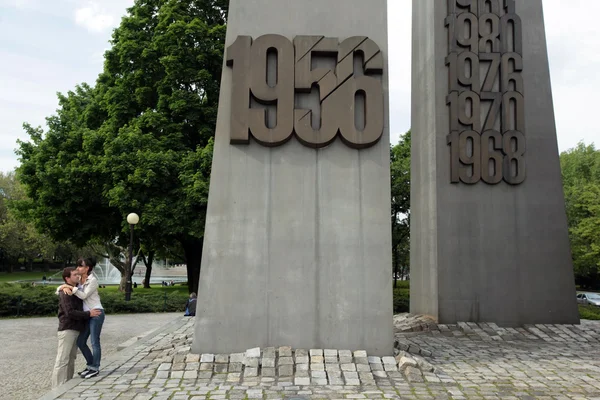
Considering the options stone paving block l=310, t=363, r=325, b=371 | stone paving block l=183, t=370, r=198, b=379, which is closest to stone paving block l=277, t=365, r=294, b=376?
stone paving block l=310, t=363, r=325, b=371

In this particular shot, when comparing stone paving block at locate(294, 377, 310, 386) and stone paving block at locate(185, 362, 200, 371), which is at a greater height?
stone paving block at locate(185, 362, 200, 371)

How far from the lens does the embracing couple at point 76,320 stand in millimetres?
7152

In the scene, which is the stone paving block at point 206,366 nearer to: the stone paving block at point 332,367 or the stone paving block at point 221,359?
the stone paving block at point 221,359

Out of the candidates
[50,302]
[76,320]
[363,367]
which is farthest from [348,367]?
[50,302]

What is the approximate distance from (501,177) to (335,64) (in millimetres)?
7950

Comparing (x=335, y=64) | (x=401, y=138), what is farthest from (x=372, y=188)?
(x=401, y=138)

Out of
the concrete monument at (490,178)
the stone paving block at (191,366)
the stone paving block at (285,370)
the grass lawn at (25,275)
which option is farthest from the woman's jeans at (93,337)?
the grass lawn at (25,275)

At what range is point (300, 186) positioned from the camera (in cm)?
885

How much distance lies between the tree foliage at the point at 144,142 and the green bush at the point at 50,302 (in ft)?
7.57

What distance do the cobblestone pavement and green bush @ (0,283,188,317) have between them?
9851 millimetres

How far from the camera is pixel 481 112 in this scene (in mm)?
15438

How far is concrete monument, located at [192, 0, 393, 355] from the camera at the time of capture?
335 inches

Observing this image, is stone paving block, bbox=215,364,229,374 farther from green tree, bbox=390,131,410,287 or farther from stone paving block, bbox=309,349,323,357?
green tree, bbox=390,131,410,287

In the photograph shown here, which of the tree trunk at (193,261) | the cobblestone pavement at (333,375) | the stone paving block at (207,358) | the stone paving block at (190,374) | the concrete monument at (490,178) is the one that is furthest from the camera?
the tree trunk at (193,261)
